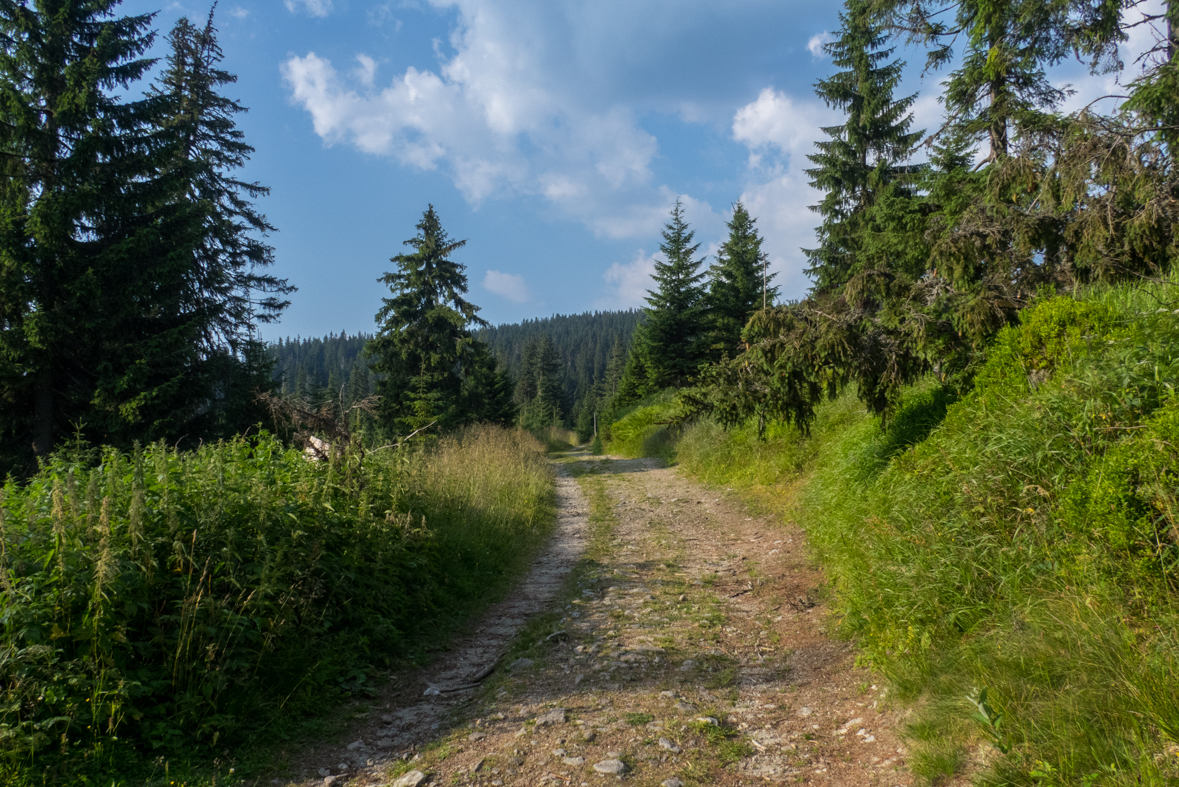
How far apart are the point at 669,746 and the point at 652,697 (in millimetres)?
601

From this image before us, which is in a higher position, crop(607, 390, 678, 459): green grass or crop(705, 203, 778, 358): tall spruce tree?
crop(705, 203, 778, 358): tall spruce tree

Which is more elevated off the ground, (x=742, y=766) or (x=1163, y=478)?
(x=1163, y=478)

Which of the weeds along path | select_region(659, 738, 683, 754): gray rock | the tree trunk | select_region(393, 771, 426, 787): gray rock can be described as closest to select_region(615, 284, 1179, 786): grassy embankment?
the weeds along path

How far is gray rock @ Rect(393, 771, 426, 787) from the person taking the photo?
2879 mm

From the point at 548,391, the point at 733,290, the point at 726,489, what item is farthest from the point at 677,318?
the point at 548,391

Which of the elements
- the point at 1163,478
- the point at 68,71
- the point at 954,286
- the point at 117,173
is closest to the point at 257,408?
the point at 117,173

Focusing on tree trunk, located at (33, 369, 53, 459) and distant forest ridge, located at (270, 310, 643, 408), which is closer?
tree trunk, located at (33, 369, 53, 459)

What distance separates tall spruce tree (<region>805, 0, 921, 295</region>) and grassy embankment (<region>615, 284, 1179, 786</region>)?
15.8 meters

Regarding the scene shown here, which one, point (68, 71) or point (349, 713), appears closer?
point (349, 713)

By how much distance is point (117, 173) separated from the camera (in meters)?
13.8

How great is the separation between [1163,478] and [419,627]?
5.31 m

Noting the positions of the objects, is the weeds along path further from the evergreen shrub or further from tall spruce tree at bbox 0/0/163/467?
tall spruce tree at bbox 0/0/163/467

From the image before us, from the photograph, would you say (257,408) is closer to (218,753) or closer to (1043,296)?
(218,753)

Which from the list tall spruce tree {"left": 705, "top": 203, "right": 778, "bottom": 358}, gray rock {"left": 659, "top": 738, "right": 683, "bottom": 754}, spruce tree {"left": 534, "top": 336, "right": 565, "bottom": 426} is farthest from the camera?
spruce tree {"left": 534, "top": 336, "right": 565, "bottom": 426}
